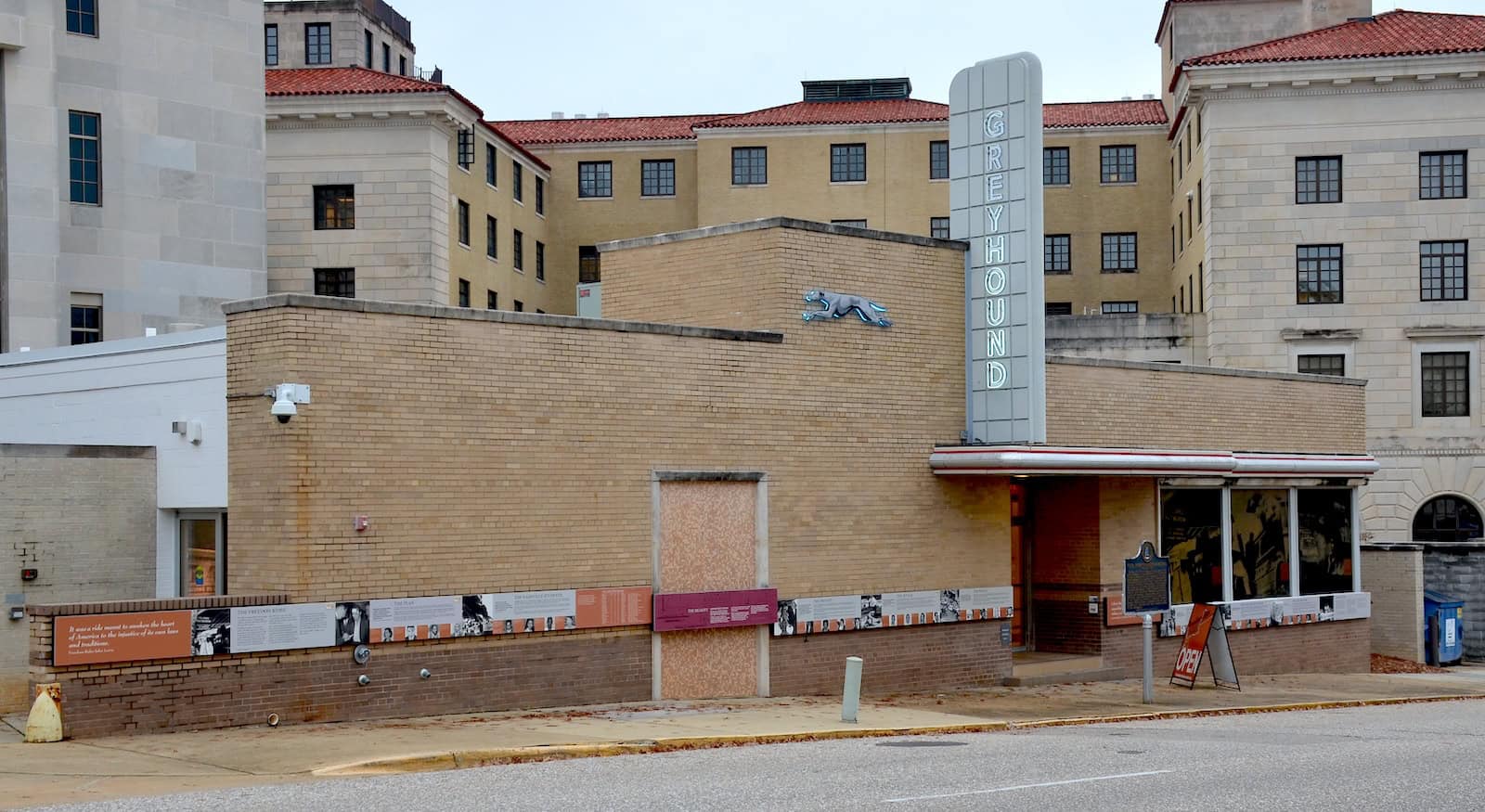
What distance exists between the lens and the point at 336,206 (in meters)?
48.5

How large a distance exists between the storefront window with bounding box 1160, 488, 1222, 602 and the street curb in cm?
A: 551

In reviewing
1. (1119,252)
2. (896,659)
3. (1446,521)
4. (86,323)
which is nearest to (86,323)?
(86,323)

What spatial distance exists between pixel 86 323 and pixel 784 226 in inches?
760

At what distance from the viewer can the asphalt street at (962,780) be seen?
40.6ft

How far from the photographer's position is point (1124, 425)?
86.8 ft

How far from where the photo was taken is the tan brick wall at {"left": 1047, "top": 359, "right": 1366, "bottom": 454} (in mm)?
25594

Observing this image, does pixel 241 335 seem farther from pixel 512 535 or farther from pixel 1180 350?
pixel 1180 350

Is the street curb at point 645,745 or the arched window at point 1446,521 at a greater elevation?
the arched window at point 1446,521

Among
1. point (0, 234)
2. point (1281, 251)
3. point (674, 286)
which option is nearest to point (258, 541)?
point (674, 286)

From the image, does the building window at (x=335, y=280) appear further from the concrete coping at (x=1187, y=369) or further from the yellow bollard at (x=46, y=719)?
the yellow bollard at (x=46, y=719)

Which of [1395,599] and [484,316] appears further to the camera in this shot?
[1395,599]

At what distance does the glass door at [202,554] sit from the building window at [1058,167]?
41368 mm

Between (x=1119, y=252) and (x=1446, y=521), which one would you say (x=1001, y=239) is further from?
(x=1119, y=252)

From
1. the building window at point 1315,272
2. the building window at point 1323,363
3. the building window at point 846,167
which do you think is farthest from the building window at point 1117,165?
the building window at point 1323,363
